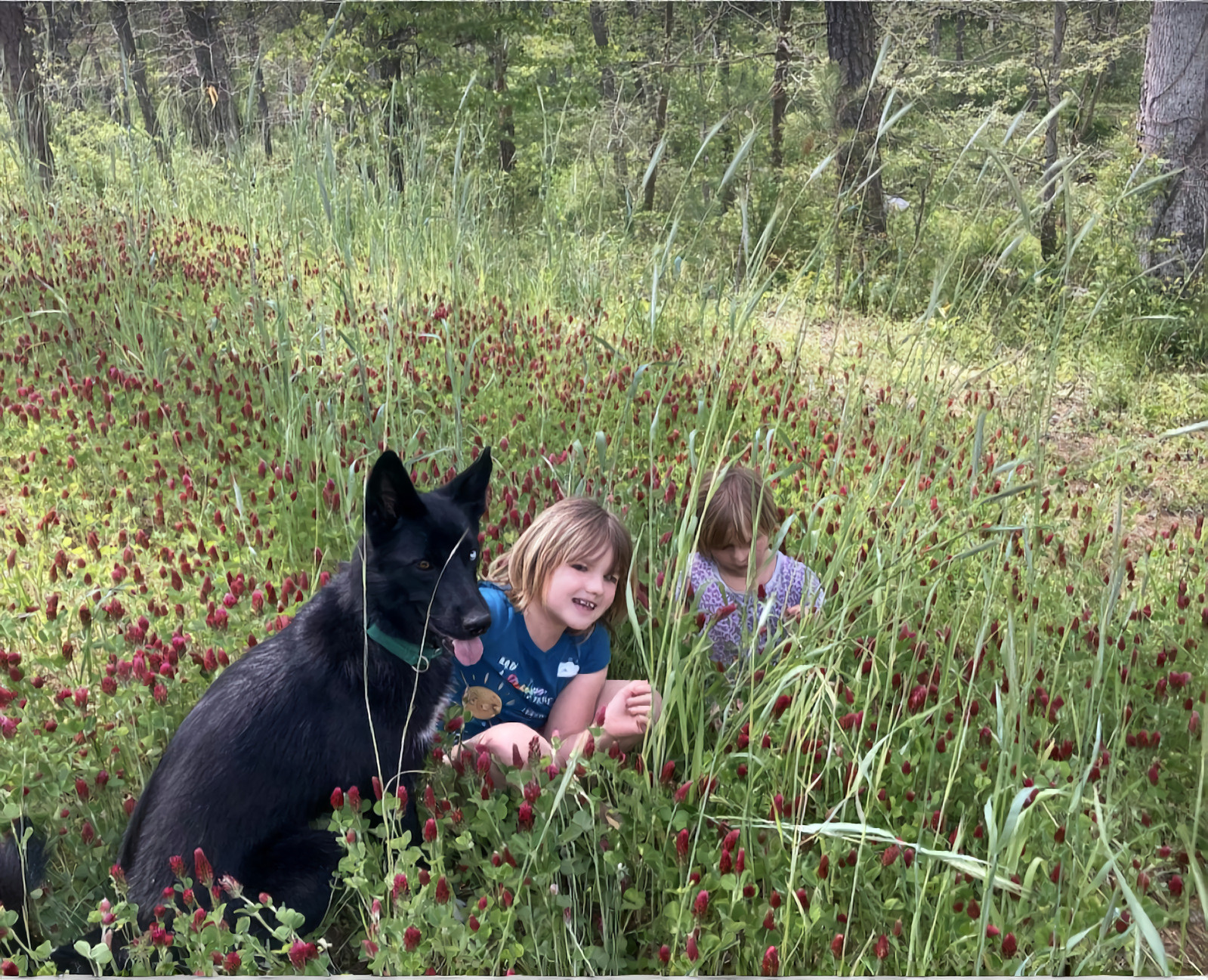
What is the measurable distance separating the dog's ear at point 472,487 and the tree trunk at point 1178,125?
6.96 m

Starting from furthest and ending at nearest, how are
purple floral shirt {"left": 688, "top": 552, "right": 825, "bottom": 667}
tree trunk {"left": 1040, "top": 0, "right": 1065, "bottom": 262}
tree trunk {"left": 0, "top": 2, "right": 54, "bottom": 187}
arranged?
tree trunk {"left": 1040, "top": 0, "right": 1065, "bottom": 262}
tree trunk {"left": 0, "top": 2, "right": 54, "bottom": 187}
purple floral shirt {"left": 688, "top": 552, "right": 825, "bottom": 667}

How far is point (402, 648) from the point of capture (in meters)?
2.46

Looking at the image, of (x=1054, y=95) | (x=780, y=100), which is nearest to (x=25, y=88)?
(x=780, y=100)

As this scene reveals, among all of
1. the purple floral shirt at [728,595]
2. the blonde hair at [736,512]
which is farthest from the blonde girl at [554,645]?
the blonde hair at [736,512]

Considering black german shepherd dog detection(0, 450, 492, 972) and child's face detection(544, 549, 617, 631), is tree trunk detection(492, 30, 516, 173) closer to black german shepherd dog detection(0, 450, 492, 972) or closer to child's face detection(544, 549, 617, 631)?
child's face detection(544, 549, 617, 631)

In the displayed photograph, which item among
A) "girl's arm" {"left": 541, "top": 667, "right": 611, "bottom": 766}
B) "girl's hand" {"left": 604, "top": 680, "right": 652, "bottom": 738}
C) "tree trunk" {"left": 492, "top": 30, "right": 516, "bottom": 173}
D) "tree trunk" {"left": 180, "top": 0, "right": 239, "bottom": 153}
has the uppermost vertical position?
"tree trunk" {"left": 180, "top": 0, "right": 239, "bottom": 153}

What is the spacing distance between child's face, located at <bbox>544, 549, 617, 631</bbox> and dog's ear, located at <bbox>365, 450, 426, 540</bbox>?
0.60 metres

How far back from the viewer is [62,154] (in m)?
8.00

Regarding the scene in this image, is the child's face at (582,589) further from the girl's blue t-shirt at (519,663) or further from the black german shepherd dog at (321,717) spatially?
the black german shepherd dog at (321,717)

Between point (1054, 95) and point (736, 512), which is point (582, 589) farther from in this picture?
point (1054, 95)

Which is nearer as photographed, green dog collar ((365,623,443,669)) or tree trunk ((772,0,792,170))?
green dog collar ((365,623,443,669))

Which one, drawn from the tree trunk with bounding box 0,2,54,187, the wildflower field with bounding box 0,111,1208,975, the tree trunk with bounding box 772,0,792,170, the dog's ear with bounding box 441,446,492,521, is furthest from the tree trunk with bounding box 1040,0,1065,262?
the tree trunk with bounding box 0,2,54,187

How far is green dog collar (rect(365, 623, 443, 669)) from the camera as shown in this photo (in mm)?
2412

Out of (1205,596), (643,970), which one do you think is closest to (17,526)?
(643,970)
